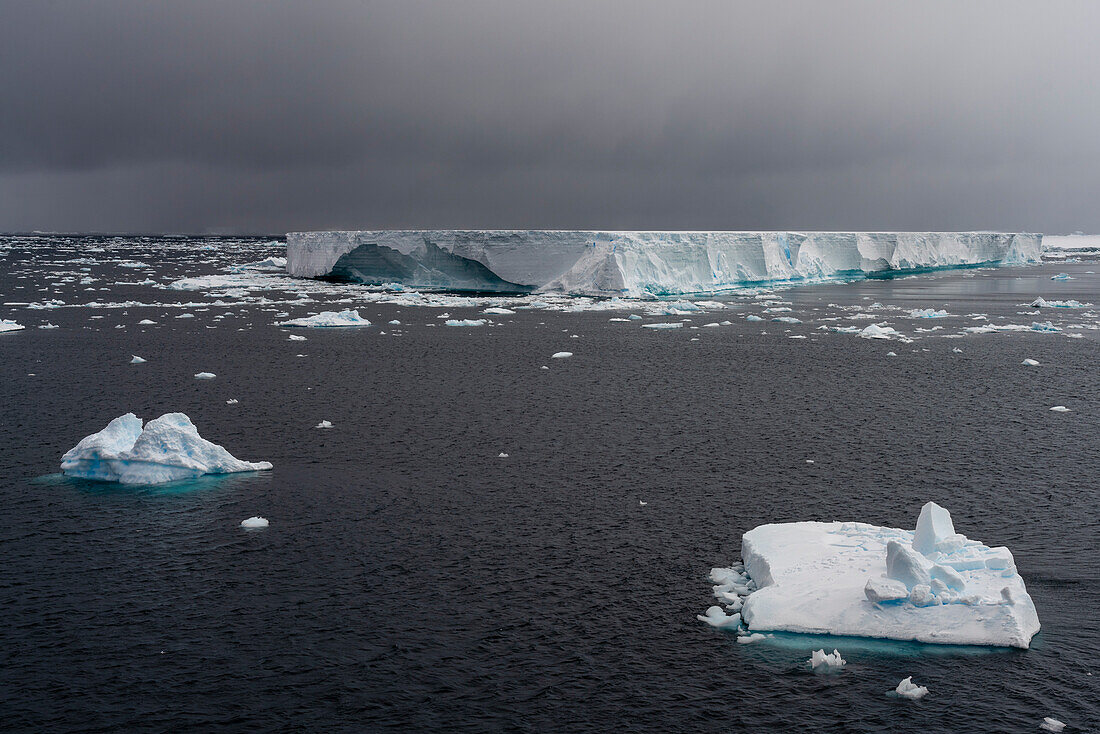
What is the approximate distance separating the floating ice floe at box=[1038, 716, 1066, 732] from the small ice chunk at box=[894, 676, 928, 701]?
24.3 inches

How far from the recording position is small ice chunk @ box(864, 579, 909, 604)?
6.05 m

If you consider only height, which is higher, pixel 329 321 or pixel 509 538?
pixel 329 321

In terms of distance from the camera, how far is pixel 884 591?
605cm

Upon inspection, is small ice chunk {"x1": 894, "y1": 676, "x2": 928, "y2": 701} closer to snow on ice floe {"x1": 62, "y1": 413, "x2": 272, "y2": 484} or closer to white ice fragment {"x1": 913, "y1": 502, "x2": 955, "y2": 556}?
white ice fragment {"x1": 913, "y1": 502, "x2": 955, "y2": 556}

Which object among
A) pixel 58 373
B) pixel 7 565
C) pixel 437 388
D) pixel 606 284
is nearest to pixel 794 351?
pixel 437 388

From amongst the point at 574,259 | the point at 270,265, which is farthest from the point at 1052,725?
the point at 270,265

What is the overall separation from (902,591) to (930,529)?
69 centimetres

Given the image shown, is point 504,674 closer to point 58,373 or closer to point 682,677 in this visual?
point 682,677

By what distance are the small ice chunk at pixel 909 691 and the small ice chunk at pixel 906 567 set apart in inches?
40.8

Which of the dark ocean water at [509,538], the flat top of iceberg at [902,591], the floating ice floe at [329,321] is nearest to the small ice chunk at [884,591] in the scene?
the flat top of iceberg at [902,591]

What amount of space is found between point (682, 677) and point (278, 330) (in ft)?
61.7

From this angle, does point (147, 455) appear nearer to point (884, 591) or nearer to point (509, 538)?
point (509, 538)

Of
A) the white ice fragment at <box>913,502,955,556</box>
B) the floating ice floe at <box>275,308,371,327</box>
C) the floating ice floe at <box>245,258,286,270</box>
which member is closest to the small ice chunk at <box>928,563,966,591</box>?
the white ice fragment at <box>913,502,955,556</box>

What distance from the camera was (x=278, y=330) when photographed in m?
22.4
